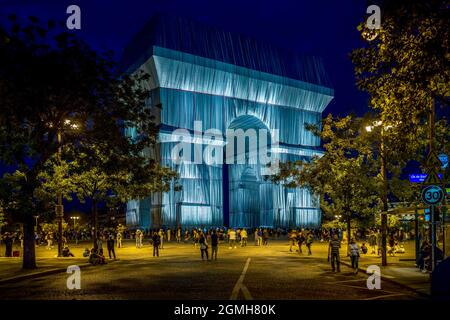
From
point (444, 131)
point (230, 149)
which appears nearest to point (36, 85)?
point (444, 131)

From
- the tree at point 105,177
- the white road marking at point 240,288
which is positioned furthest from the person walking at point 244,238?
the white road marking at point 240,288

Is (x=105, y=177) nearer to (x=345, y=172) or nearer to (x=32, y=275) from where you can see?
(x=32, y=275)

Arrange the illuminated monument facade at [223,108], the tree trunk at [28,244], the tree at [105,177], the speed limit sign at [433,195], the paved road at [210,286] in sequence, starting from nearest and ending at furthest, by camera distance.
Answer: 1. the paved road at [210,286]
2. the speed limit sign at [433,195]
3. the tree trunk at [28,244]
4. the tree at [105,177]
5. the illuminated monument facade at [223,108]

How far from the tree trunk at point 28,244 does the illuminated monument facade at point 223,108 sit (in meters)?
36.3

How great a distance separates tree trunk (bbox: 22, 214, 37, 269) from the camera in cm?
2195

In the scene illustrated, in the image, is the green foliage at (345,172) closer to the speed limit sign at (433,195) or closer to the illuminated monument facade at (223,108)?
the speed limit sign at (433,195)

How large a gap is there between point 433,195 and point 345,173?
15.1 m

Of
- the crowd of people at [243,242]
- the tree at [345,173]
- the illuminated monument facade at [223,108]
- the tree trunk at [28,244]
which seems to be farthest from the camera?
the illuminated monument facade at [223,108]

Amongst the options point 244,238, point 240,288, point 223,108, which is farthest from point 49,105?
point 223,108

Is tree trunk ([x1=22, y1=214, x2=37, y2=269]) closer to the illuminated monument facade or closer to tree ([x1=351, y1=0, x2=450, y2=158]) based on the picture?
tree ([x1=351, y1=0, x2=450, y2=158])

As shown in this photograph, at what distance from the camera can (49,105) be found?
19.4 m

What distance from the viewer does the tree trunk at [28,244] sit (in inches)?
864
